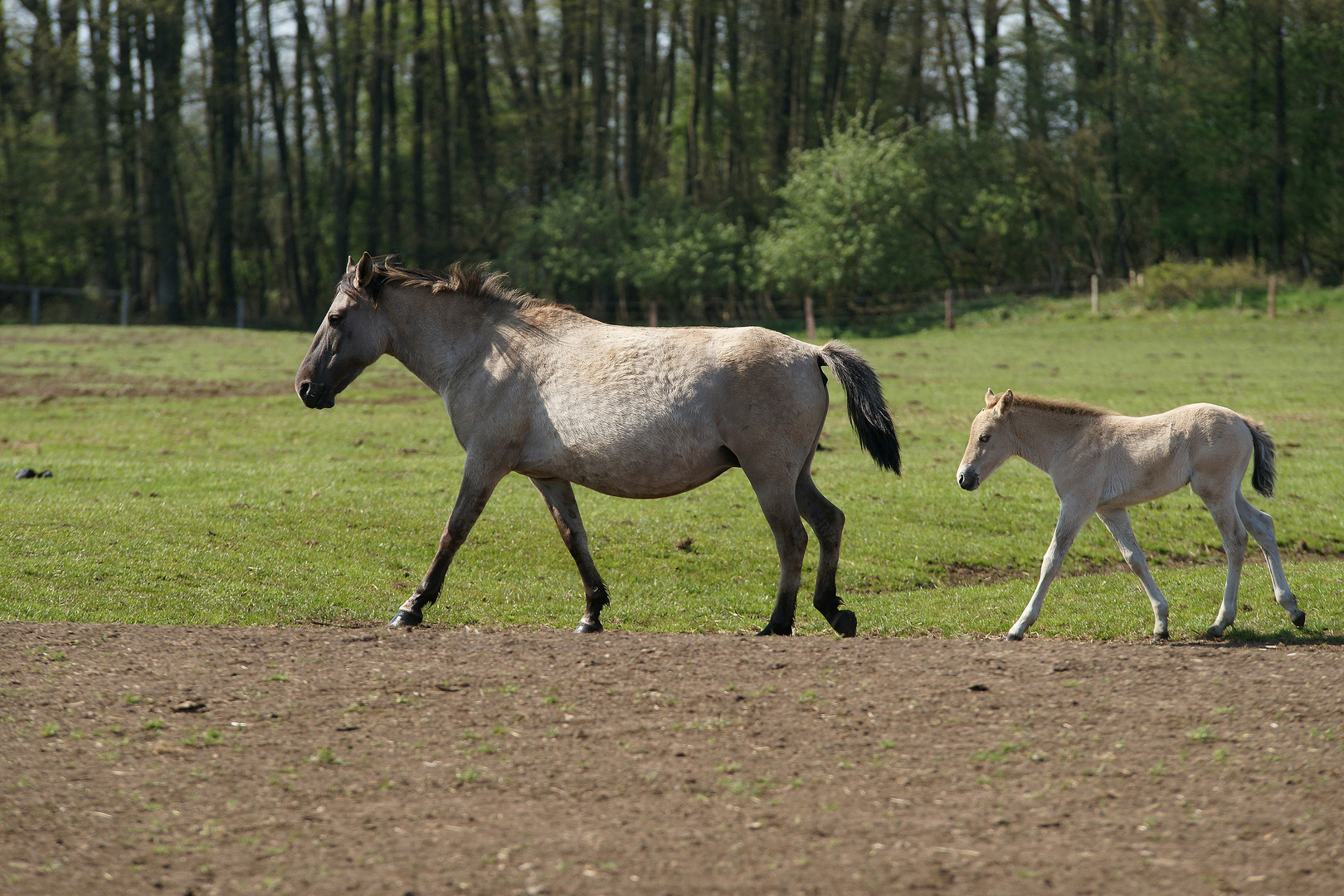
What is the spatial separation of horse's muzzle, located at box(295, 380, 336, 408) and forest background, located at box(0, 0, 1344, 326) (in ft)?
133

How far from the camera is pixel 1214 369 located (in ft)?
93.2

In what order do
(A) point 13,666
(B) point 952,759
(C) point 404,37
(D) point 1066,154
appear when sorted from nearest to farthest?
(B) point 952,759, (A) point 13,666, (D) point 1066,154, (C) point 404,37

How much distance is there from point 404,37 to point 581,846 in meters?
53.9

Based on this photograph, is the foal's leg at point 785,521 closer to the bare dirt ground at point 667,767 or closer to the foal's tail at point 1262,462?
the bare dirt ground at point 667,767

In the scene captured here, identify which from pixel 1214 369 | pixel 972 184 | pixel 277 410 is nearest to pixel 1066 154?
pixel 972 184

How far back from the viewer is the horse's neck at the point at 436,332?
9.06m

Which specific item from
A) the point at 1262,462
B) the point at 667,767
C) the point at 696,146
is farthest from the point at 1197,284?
the point at 667,767

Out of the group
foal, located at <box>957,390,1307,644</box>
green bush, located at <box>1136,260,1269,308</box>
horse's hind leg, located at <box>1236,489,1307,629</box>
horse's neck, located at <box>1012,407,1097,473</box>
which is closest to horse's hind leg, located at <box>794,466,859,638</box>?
foal, located at <box>957,390,1307,644</box>

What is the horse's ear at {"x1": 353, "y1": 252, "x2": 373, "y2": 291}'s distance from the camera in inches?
357

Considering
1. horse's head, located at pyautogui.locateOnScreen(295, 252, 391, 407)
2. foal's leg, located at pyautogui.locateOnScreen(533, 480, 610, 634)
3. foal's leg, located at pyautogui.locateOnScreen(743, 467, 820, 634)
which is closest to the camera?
foal's leg, located at pyautogui.locateOnScreen(743, 467, 820, 634)

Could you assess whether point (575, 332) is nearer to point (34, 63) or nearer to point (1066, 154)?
point (1066, 154)

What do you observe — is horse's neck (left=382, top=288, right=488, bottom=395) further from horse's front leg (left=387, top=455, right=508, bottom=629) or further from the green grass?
the green grass

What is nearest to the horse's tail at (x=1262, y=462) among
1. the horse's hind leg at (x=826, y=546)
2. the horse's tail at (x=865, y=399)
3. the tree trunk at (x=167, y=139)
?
the horse's tail at (x=865, y=399)

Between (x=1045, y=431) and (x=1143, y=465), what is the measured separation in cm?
77
